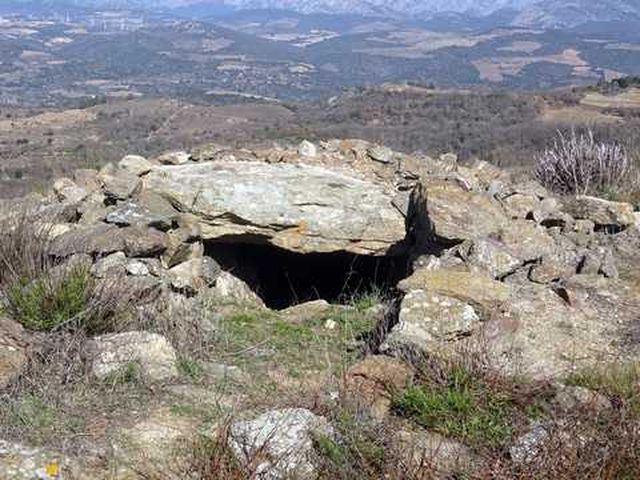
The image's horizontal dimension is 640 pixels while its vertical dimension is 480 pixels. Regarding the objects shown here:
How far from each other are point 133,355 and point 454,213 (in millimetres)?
3236

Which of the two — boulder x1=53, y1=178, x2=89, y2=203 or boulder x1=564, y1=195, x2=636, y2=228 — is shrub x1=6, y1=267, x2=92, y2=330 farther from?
boulder x1=564, y1=195, x2=636, y2=228

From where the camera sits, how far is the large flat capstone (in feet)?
23.7

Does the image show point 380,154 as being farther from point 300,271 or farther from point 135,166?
point 135,166

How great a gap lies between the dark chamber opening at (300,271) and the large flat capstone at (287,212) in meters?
0.29

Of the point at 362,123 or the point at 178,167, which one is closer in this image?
the point at 178,167

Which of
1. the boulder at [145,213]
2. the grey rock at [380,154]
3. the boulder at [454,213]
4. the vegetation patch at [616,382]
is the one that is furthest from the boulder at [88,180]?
the vegetation patch at [616,382]

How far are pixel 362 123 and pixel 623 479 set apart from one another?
57.7 metres

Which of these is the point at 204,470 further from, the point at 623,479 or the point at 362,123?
the point at 362,123

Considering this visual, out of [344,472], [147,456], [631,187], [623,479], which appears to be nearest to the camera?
[623,479]

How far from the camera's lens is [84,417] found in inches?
146

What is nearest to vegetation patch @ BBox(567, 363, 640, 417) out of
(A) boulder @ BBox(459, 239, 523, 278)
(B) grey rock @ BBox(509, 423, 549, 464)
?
(B) grey rock @ BBox(509, 423, 549, 464)

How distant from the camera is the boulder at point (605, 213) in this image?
702 centimetres

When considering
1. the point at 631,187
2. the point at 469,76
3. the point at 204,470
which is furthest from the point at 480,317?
the point at 469,76

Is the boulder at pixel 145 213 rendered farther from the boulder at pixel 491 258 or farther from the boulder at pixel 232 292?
the boulder at pixel 491 258
